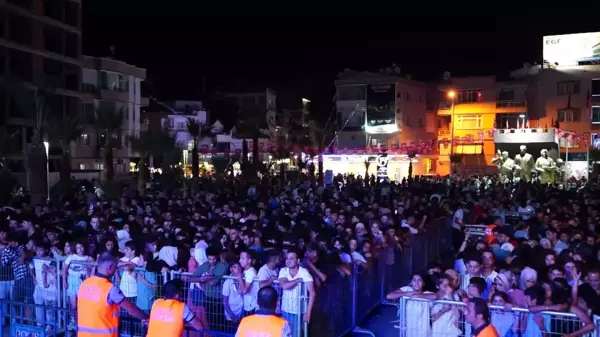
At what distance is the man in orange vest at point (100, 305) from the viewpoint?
5.63 m

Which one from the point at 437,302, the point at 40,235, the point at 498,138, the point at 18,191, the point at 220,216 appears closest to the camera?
the point at 437,302

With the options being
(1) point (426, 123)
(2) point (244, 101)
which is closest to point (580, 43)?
(1) point (426, 123)

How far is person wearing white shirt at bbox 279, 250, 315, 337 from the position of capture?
22.4ft

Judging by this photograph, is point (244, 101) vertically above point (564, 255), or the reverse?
point (244, 101)

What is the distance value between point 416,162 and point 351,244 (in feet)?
124

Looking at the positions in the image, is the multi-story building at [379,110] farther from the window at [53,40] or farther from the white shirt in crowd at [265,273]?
the white shirt in crowd at [265,273]

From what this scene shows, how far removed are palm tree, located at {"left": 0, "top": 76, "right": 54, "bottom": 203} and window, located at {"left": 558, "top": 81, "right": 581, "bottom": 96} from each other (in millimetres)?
36157

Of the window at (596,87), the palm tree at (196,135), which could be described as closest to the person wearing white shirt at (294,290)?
the palm tree at (196,135)

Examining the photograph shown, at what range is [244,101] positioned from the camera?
2581 inches

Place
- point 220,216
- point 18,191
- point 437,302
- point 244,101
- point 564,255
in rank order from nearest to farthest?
point 437,302
point 564,255
point 220,216
point 18,191
point 244,101

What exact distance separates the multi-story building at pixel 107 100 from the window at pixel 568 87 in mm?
32440

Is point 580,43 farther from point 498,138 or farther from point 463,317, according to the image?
point 463,317

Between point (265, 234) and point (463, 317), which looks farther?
point (265, 234)

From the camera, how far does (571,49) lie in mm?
46750
